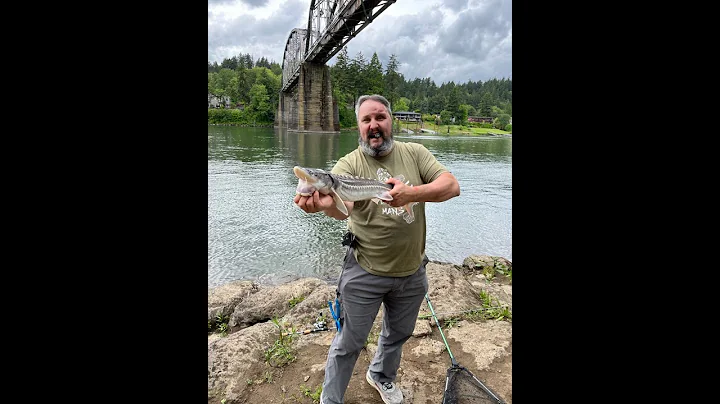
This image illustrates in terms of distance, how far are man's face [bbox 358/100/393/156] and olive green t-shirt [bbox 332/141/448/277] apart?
0.27 feet

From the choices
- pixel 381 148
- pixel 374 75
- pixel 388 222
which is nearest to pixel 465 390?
pixel 388 222

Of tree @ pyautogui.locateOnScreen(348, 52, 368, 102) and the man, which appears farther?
tree @ pyautogui.locateOnScreen(348, 52, 368, 102)

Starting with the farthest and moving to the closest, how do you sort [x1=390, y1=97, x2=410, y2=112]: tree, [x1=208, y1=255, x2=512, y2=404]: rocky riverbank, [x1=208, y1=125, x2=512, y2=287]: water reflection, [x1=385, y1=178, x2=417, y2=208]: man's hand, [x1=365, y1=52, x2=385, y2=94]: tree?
[x1=390, y1=97, x2=410, y2=112]: tree < [x1=365, y1=52, x2=385, y2=94]: tree < [x1=208, y1=125, x2=512, y2=287]: water reflection < [x1=208, y1=255, x2=512, y2=404]: rocky riverbank < [x1=385, y1=178, x2=417, y2=208]: man's hand

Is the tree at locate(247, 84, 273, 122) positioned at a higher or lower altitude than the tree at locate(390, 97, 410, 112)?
higher

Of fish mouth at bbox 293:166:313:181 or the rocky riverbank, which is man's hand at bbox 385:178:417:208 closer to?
fish mouth at bbox 293:166:313:181

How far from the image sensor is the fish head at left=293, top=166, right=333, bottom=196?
2270 mm

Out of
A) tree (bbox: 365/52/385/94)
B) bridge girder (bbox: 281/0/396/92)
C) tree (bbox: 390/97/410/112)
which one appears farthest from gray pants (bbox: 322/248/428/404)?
tree (bbox: 390/97/410/112)

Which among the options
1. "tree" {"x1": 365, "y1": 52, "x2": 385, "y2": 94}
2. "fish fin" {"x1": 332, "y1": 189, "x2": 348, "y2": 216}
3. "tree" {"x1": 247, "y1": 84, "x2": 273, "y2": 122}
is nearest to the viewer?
"fish fin" {"x1": 332, "y1": 189, "x2": 348, "y2": 216}

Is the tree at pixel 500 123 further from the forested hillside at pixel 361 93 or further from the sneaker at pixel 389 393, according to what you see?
the sneaker at pixel 389 393

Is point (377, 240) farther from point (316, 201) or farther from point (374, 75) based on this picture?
point (374, 75)

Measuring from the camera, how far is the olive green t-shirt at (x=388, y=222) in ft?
8.89
